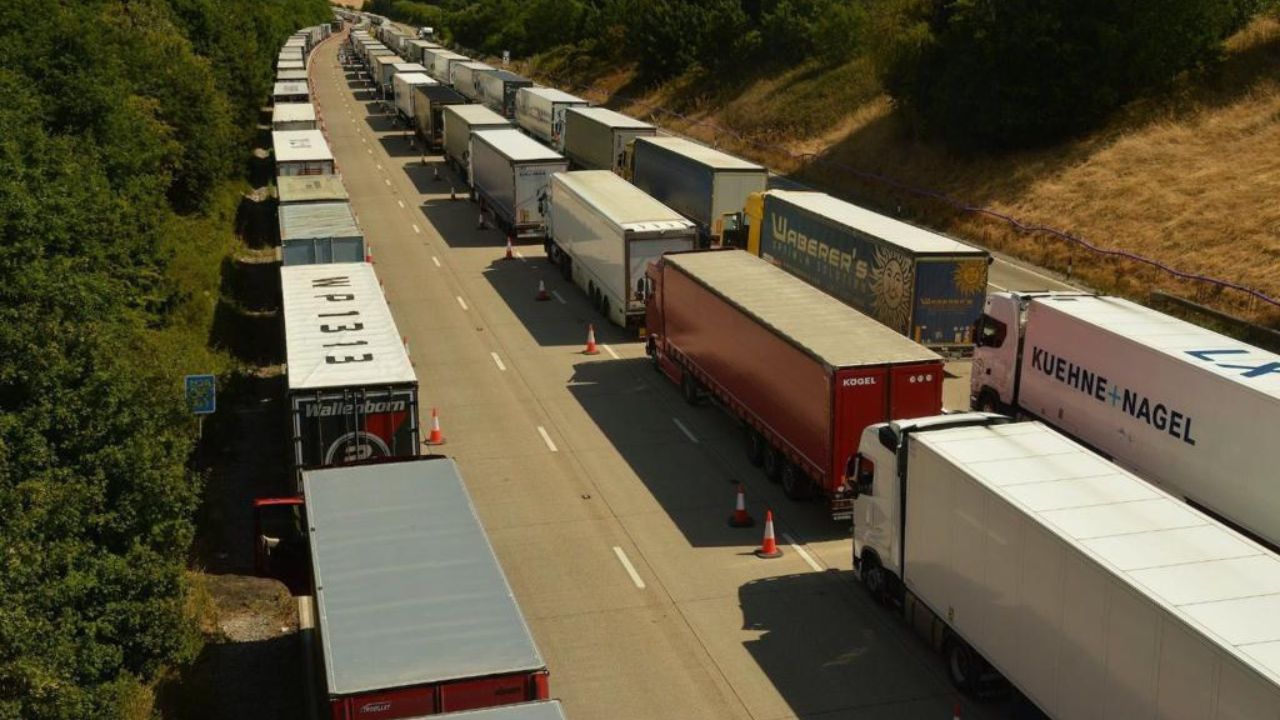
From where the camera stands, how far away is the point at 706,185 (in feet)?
142

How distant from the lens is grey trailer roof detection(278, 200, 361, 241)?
34156mm

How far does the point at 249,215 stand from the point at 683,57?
41726mm

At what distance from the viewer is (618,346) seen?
117 feet

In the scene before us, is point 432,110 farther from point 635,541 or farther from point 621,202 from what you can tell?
point 635,541

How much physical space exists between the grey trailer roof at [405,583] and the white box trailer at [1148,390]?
11.2 m

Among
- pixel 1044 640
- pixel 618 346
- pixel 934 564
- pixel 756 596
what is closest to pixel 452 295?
pixel 618 346

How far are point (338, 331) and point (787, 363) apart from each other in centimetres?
790

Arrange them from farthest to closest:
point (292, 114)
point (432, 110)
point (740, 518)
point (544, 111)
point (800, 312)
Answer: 1. point (432, 110)
2. point (544, 111)
3. point (292, 114)
4. point (800, 312)
5. point (740, 518)

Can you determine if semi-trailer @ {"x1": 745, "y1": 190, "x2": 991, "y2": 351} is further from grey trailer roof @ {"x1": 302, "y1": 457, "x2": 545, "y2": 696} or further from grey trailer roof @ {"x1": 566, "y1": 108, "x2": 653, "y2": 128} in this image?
grey trailer roof @ {"x1": 566, "y1": 108, "x2": 653, "y2": 128}

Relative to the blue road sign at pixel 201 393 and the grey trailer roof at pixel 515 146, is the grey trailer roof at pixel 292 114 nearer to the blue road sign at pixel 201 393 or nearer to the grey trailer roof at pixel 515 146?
the grey trailer roof at pixel 515 146

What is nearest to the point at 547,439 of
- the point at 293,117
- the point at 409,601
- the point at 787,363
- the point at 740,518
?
the point at 740,518

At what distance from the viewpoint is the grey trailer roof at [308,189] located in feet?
131

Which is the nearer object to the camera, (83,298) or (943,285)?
(83,298)

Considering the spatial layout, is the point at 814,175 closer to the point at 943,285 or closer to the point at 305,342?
the point at 943,285
